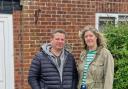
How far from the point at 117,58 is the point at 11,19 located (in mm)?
2067

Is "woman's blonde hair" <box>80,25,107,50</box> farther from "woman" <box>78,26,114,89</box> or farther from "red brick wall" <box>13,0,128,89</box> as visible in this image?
"red brick wall" <box>13,0,128,89</box>

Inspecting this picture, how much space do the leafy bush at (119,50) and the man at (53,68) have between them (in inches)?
67.7

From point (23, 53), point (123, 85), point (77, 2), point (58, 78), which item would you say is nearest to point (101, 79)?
point (58, 78)

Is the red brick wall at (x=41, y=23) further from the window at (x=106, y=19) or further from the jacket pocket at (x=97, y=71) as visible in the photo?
the jacket pocket at (x=97, y=71)

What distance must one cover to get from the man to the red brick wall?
7.12ft

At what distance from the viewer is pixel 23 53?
8.10 metres

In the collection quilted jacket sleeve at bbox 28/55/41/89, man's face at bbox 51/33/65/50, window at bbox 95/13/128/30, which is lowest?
quilted jacket sleeve at bbox 28/55/41/89

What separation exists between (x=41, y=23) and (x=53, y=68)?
8.25ft

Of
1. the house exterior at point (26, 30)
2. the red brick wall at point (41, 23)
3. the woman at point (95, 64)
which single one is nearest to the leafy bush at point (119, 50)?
the red brick wall at point (41, 23)

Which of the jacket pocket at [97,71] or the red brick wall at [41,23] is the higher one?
the red brick wall at [41,23]

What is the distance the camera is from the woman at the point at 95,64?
19.4ft

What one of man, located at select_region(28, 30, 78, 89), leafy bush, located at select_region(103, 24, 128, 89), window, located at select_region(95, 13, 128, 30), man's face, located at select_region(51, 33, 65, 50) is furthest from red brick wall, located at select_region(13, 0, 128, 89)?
man's face, located at select_region(51, 33, 65, 50)

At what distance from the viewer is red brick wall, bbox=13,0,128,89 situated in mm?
8102

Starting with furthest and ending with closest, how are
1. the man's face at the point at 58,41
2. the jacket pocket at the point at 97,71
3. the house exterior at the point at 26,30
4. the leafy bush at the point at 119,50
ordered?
the house exterior at the point at 26,30 < the leafy bush at the point at 119,50 < the jacket pocket at the point at 97,71 < the man's face at the point at 58,41
